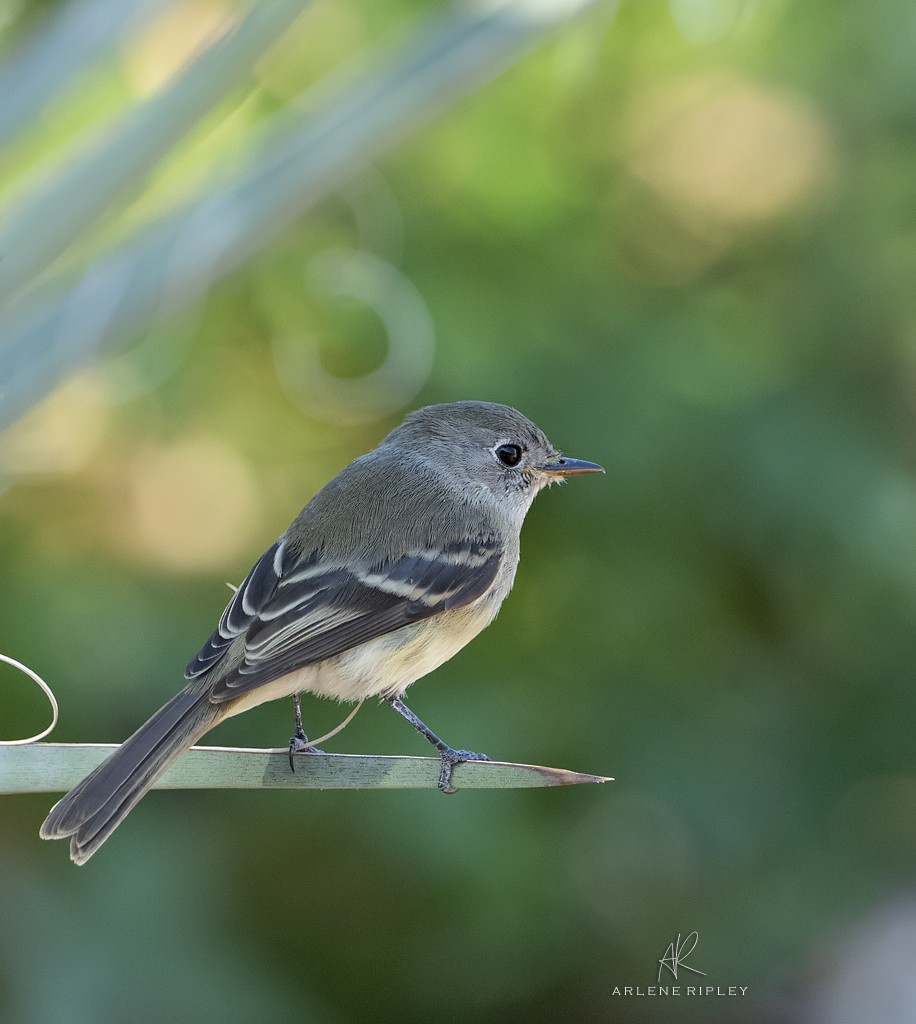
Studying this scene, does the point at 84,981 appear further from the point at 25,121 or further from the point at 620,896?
the point at 25,121

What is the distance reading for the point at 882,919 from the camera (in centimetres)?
332

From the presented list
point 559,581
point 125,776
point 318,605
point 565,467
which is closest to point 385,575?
point 318,605

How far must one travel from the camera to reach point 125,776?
1.25 m

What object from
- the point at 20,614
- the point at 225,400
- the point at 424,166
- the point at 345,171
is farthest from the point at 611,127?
the point at 345,171

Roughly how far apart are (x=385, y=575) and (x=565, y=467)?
1.01 ft

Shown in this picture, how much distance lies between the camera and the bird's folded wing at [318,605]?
159 cm

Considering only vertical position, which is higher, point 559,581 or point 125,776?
point 125,776
